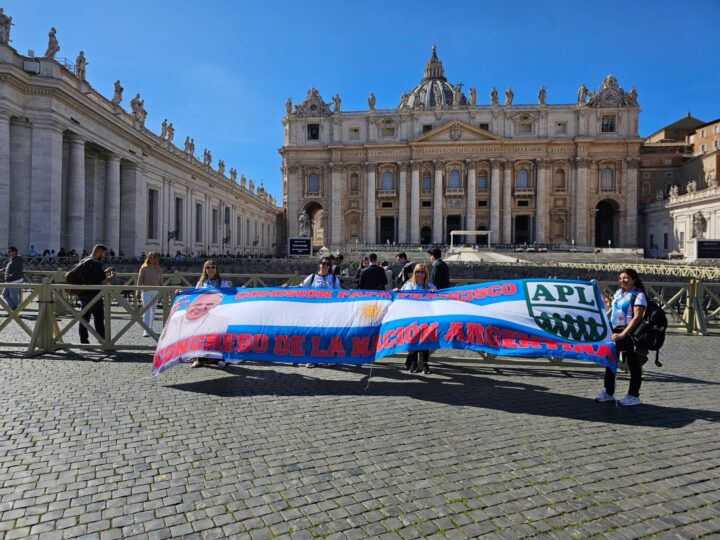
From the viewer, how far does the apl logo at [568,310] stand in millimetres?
6461

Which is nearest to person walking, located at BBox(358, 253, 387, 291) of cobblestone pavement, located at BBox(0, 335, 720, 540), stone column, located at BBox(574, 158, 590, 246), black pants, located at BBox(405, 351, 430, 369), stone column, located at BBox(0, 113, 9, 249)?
black pants, located at BBox(405, 351, 430, 369)

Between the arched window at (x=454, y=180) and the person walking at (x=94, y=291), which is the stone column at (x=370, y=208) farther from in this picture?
the person walking at (x=94, y=291)

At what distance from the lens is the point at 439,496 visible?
148 inches

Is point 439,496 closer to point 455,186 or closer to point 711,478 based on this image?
point 711,478

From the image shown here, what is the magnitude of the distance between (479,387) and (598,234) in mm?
75274

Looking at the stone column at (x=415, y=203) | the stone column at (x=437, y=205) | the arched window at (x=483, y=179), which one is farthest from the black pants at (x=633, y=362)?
the arched window at (x=483, y=179)

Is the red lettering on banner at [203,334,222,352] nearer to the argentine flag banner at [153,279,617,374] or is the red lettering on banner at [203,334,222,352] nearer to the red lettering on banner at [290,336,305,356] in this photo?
the argentine flag banner at [153,279,617,374]

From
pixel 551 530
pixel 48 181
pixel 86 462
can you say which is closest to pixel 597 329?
pixel 551 530

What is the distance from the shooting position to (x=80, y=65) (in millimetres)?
28359

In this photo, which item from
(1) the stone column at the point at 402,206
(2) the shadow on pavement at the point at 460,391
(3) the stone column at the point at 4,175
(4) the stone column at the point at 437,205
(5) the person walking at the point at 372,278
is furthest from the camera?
(1) the stone column at the point at 402,206

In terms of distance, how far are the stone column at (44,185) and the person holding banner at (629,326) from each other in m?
25.4

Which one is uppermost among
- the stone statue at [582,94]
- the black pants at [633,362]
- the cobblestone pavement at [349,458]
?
the stone statue at [582,94]

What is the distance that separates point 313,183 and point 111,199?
43626mm

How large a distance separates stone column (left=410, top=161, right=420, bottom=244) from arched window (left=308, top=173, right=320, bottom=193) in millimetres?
13806
